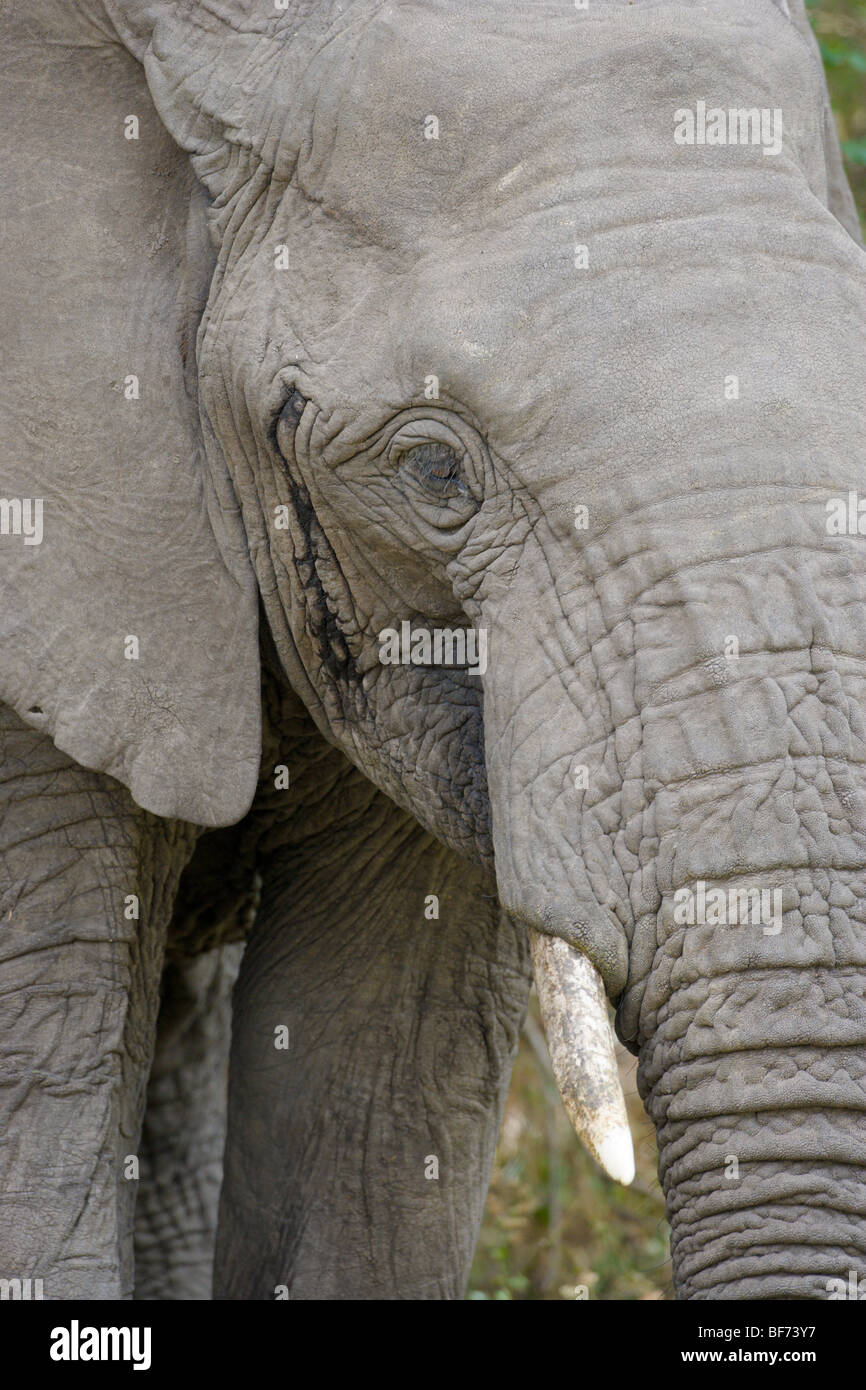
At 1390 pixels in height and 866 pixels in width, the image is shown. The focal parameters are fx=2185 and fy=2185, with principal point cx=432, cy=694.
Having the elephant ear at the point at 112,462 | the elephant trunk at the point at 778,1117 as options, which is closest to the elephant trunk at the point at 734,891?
the elephant trunk at the point at 778,1117

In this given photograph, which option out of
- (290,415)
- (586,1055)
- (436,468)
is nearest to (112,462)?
(290,415)

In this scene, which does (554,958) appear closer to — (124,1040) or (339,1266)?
(124,1040)

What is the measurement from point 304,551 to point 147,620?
0.25 meters

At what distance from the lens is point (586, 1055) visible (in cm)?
254

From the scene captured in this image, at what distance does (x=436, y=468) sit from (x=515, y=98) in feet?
1.55

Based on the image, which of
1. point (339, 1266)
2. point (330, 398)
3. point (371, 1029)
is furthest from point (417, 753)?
point (339, 1266)

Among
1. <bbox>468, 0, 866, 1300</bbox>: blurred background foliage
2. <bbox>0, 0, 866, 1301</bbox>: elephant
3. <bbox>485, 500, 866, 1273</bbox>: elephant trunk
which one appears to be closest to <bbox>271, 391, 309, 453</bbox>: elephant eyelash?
<bbox>0, 0, 866, 1301</bbox>: elephant

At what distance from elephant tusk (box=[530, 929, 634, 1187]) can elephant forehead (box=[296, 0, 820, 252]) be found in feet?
3.09

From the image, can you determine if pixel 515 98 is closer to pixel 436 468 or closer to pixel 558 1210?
pixel 436 468

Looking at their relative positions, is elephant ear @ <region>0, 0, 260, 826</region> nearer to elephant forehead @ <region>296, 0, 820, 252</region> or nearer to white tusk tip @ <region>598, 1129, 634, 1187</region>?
elephant forehead @ <region>296, 0, 820, 252</region>

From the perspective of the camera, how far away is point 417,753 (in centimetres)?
309

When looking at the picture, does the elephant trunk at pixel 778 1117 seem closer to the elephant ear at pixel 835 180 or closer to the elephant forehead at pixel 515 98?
the elephant forehead at pixel 515 98

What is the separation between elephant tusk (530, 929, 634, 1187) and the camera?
2.52 metres

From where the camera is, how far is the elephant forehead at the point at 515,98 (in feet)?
8.95
